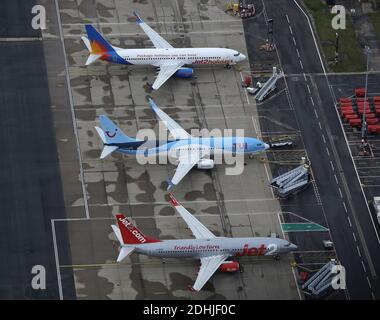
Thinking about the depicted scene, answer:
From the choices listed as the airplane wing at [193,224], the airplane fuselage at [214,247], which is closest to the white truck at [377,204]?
the airplane fuselage at [214,247]

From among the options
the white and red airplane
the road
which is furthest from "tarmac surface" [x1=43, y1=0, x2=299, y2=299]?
the road

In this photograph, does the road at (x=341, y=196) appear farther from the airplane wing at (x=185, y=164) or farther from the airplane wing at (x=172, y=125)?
the airplane wing at (x=172, y=125)

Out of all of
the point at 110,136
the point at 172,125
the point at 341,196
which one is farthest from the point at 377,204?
the point at 110,136

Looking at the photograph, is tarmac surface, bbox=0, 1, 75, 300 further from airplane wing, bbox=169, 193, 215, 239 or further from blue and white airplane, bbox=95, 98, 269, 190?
airplane wing, bbox=169, 193, 215, 239

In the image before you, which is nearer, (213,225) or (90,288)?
(90,288)
